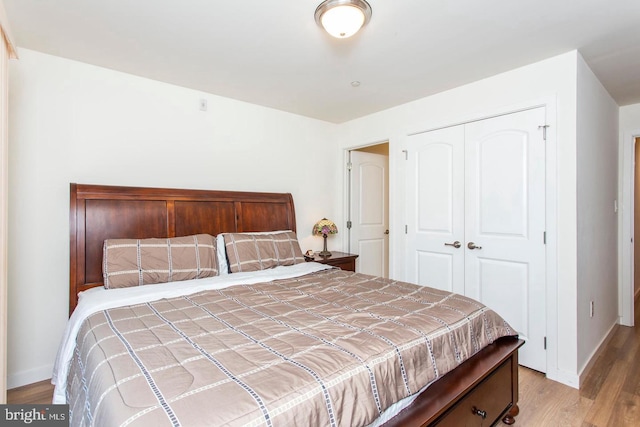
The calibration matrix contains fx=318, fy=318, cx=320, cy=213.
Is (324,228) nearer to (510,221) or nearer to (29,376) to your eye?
(510,221)

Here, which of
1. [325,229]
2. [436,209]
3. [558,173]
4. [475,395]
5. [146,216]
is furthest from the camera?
[325,229]

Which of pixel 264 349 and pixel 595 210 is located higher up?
pixel 595 210

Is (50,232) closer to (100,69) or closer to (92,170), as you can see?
(92,170)

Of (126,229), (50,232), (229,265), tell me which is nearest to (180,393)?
(229,265)

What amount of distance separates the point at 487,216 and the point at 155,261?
8.96 feet

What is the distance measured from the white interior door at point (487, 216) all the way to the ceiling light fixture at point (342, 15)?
160 cm

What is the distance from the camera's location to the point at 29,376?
7.50ft

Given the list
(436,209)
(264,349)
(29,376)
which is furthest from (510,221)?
(29,376)

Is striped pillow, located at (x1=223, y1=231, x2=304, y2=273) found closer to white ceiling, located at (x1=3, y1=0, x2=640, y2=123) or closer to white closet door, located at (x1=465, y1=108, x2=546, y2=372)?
white ceiling, located at (x1=3, y1=0, x2=640, y2=123)

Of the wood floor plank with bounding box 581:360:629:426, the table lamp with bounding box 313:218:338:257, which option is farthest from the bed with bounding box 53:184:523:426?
the table lamp with bounding box 313:218:338:257

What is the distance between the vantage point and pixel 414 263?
3.41 meters

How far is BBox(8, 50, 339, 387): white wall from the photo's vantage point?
228 cm

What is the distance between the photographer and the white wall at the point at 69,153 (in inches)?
89.6

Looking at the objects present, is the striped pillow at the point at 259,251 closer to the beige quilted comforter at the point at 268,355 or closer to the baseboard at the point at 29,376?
the beige quilted comforter at the point at 268,355
